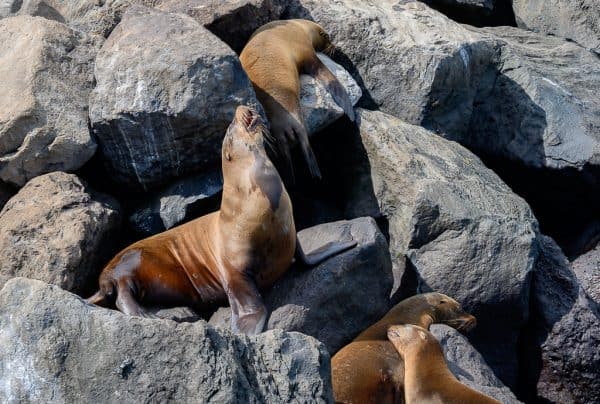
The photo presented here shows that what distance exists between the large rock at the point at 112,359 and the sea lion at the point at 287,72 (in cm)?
354

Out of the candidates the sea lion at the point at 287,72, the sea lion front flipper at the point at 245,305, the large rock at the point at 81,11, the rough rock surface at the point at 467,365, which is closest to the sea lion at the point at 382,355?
the rough rock surface at the point at 467,365

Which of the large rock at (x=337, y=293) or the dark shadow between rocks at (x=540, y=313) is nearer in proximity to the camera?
the large rock at (x=337, y=293)

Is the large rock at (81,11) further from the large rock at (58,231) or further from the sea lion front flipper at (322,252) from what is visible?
the sea lion front flipper at (322,252)

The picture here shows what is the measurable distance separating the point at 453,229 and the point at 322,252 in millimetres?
1234

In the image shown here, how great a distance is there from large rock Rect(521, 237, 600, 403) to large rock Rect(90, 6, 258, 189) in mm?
2556

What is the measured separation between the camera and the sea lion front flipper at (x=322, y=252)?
669 cm

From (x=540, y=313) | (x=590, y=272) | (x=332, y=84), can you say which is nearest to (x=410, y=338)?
(x=540, y=313)

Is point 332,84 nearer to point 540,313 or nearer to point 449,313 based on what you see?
point 449,313

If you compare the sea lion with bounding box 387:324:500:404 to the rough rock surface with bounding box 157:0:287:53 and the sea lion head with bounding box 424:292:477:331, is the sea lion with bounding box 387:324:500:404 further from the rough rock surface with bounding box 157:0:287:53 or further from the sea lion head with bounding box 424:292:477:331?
the rough rock surface with bounding box 157:0:287:53

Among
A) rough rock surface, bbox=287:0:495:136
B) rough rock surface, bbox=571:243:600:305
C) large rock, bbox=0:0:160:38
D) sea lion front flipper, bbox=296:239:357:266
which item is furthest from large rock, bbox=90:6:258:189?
rough rock surface, bbox=571:243:600:305

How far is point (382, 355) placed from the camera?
21.5ft

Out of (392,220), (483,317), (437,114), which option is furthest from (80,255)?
(437,114)

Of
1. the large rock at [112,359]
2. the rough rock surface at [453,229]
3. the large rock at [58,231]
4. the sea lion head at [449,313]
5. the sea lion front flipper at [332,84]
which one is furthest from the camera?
the sea lion front flipper at [332,84]

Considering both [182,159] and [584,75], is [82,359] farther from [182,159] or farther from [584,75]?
[584,75]
